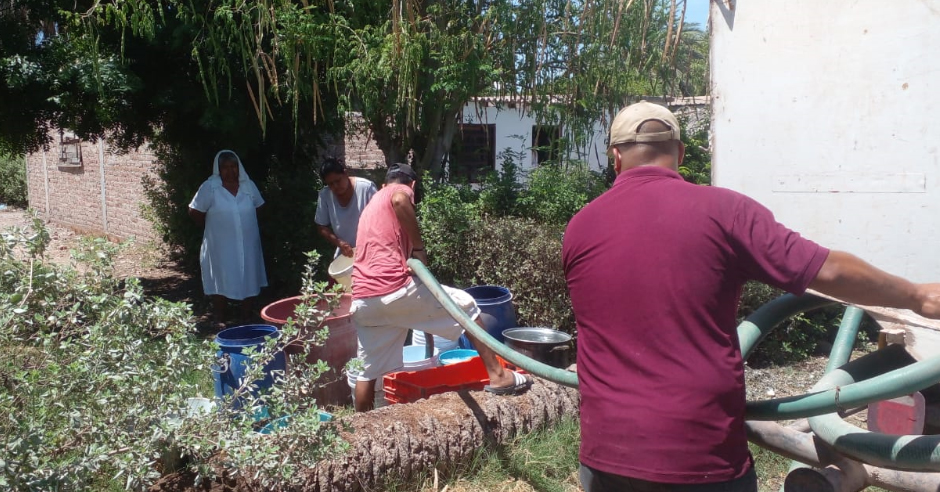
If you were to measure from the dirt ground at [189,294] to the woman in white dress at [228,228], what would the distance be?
497 millimetres

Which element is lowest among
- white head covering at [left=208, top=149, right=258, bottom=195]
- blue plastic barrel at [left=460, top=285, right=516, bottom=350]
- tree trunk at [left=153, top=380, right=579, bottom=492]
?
tree trunk at [left=153, top=380, right=579, bottom=492]

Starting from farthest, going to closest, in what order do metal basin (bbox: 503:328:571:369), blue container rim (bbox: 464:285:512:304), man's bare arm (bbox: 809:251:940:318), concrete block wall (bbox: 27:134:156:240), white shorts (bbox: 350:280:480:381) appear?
1. concrete block wall (bbox: 27:134:156:240)
2. blue container rim (bbox: 464:285:512:304)
3. metal basin (bbox: 503:328:571:369)
4. white shorts (bbox: 350:280:480:381)
5. man's bare arm (bbox: 809:251:940:318)

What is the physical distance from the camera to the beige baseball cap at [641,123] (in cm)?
215

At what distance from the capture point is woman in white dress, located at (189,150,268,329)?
6.95 metres

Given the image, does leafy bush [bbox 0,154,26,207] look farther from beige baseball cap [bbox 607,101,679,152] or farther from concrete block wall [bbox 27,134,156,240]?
beige baseball cap [bbox 607,101,679,152]

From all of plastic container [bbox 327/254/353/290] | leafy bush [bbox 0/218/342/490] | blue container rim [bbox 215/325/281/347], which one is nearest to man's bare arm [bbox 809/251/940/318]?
leafy bush [bbox 0/218/342/490]

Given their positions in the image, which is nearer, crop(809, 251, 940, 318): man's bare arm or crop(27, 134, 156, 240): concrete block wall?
crop(809, 251, 940, 318): man's bare arm

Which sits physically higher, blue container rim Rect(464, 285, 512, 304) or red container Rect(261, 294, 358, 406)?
blue container rim Rect(464, 285, 512, 304)

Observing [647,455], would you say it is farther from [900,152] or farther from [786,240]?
[900,152]

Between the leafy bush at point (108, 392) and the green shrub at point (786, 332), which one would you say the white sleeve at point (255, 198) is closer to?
the leafy bush at point (108, 392)

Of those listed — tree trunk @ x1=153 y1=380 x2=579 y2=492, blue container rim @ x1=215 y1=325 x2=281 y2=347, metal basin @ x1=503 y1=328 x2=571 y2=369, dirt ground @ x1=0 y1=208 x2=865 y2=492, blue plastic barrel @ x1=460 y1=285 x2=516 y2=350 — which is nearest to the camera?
tree trunk @ x1=153 y1=380 x2=579 y2=492

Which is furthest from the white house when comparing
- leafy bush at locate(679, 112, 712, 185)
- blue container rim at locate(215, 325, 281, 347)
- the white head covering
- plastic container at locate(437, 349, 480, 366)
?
blue container rim at locate(215, 325, 281, 347)

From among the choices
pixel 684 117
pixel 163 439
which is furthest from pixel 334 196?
pixel 684 117

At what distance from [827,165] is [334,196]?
3.98 m
